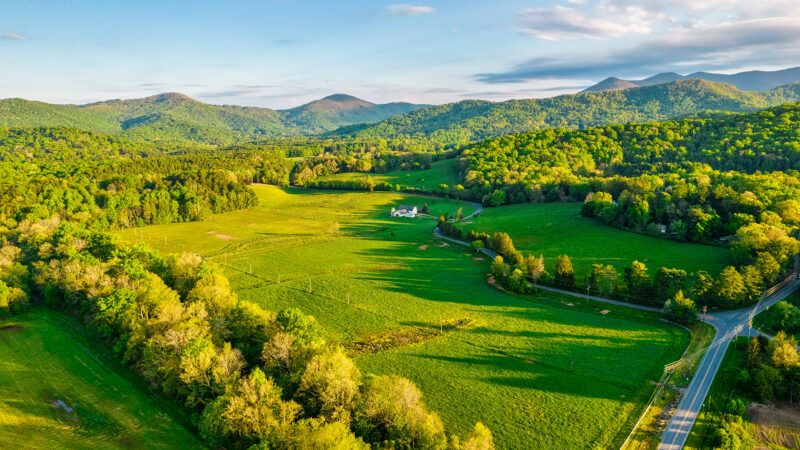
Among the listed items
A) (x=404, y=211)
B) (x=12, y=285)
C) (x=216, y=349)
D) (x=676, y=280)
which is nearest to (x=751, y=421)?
(x=676, y=280)

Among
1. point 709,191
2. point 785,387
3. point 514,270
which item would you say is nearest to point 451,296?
point 514,270

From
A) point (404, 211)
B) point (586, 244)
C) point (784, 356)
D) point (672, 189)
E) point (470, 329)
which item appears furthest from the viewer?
point (404, 211)

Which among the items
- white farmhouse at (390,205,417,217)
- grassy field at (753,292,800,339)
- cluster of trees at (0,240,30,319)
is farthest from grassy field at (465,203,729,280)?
cluster of trees at (0,240,30,319)

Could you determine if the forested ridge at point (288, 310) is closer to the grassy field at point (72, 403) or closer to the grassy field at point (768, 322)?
the grassy field at point (72, 403)

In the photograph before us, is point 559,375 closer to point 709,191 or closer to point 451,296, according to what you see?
point 451,296

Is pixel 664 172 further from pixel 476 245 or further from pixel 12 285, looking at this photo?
pixel 12 285
